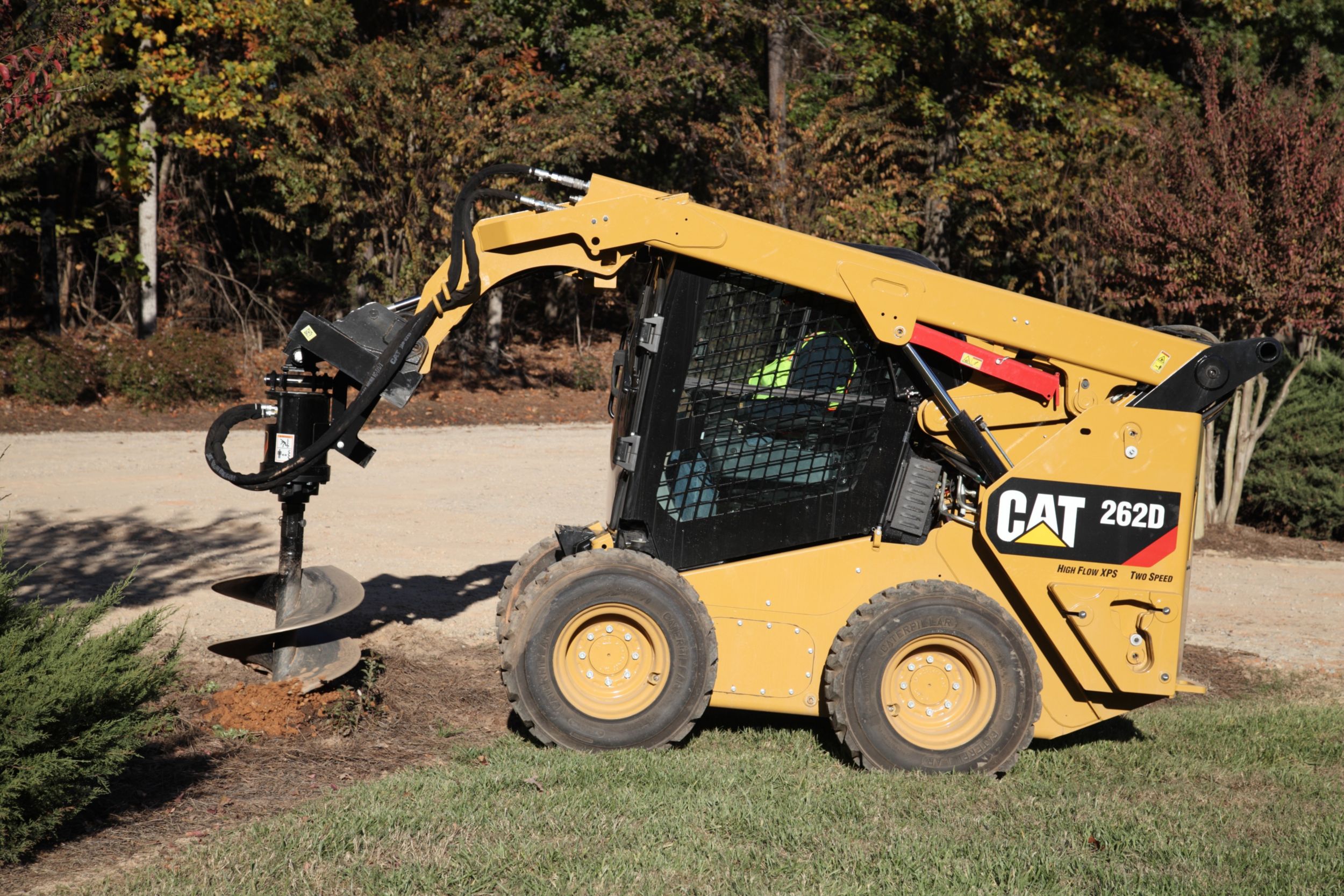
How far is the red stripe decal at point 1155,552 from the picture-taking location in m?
4.96

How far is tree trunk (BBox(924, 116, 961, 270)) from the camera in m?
21.2

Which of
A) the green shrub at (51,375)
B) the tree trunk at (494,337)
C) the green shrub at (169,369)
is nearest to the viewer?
the green shrub at (51,375)

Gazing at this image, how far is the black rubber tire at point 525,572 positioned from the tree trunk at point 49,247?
58.4 ft

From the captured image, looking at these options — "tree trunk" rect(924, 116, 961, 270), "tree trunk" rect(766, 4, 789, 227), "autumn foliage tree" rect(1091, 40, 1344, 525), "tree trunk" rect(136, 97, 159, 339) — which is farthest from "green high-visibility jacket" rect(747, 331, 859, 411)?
"tree trunk" rect(136, 97, 159, 339)

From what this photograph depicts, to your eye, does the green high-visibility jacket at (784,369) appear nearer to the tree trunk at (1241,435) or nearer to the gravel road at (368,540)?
the gravel road at (368,540)

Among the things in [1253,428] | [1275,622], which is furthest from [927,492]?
[1253,428]

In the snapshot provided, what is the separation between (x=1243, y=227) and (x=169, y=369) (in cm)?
1409

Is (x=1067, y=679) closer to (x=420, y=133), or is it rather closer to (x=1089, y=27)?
(x=420, y=133)

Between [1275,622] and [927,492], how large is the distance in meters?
4.82

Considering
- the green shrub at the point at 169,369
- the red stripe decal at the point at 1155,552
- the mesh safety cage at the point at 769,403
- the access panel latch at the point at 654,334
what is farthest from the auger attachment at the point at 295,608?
the green shrub at the point at 169,369

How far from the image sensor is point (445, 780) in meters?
4.56

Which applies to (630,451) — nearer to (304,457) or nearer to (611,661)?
(611,661)

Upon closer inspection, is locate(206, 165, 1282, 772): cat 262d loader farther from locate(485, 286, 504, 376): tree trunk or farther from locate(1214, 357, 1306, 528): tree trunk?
locate(485, 286, 504, 376): tree trunk

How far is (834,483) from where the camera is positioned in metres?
5.18
